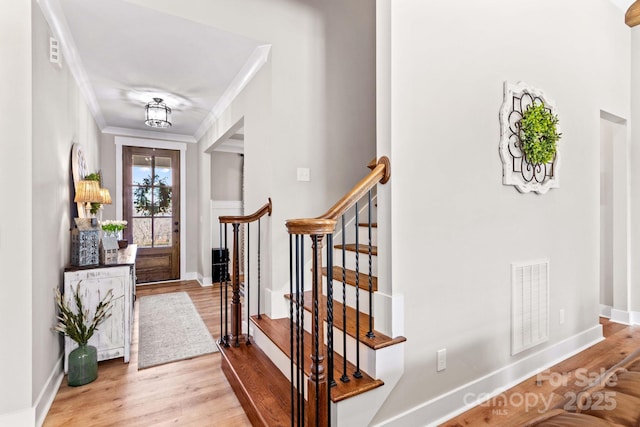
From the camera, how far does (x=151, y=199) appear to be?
18.0 feet

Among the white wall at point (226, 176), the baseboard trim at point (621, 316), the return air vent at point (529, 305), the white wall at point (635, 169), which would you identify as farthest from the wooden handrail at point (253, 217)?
the baseboard trim at point (621, 316)

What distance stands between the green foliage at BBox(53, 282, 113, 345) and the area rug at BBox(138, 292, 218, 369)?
1.62 feet

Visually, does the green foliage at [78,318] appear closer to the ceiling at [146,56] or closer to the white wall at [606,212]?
the ceiling at [146,56]

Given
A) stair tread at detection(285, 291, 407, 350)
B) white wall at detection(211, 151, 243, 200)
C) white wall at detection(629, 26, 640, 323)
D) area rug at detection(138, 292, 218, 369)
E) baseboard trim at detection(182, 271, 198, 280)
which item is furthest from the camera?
white wall at detection(211, 151, 243, 200)

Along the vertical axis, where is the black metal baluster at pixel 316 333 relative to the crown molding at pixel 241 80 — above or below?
below

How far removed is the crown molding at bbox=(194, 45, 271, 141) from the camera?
8.83 feet

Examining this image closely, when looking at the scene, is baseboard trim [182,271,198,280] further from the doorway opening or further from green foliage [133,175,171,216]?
the doorway opening

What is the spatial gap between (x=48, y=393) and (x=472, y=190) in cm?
305

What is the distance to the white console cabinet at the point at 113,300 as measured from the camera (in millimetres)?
2547

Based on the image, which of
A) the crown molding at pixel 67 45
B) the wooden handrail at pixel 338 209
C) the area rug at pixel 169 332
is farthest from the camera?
the area rug at pixel 169 332

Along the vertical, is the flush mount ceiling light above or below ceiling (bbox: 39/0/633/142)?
below

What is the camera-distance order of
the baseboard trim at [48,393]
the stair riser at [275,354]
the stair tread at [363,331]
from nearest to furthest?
the stair tread at [363,331]
the baseboard trim at [48,393]
the stair riser at [275,354]

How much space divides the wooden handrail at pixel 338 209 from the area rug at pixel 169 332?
6.74 ft
